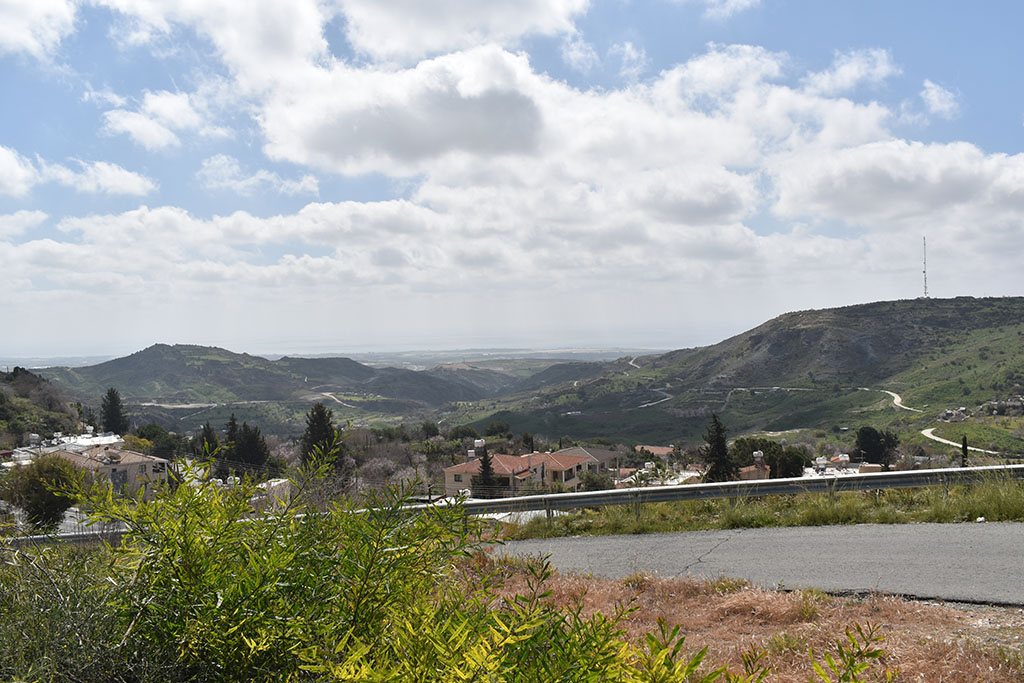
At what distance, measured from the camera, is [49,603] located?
2.18m

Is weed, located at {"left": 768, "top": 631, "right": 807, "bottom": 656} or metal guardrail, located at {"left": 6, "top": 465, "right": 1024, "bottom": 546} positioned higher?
weed, located at {"left": 768, "top": 631, "right": 807, "bottom": 656}

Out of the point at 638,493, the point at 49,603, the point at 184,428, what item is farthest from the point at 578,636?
the point at 184,428

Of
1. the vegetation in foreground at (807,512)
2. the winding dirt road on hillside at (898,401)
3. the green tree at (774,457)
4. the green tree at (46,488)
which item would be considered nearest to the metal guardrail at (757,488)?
the vegetation in foreground at (807,512)

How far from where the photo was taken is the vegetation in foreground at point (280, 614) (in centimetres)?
168

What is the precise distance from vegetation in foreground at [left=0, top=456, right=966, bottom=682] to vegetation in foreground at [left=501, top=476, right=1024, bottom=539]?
A: 6.31m

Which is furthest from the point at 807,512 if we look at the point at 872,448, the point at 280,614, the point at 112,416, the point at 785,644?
the point at 112,416

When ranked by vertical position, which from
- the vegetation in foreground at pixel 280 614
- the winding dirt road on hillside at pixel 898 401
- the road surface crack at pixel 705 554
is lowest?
the winding dirt road on hillside at pixel 898 401

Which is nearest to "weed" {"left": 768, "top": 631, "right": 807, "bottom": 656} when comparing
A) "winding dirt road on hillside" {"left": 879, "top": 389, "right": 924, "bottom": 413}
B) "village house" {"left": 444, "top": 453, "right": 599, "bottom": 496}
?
"village house" {"left": 444, "top": 453, "right": 599, "bottom": 496}

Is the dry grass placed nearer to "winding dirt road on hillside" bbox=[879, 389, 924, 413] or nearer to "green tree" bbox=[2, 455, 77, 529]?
"green tree" bbox=[2, 455, 77, 529]

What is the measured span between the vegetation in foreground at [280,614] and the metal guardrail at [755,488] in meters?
7.16

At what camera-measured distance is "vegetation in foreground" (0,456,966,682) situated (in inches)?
66.1

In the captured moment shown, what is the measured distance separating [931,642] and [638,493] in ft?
20.2

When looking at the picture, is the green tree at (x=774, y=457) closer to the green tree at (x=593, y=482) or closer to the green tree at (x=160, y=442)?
the green tree at (x=593, y=482)

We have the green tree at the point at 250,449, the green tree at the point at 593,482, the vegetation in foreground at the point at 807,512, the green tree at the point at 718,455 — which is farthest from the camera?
the green tree at the point at 250,449
